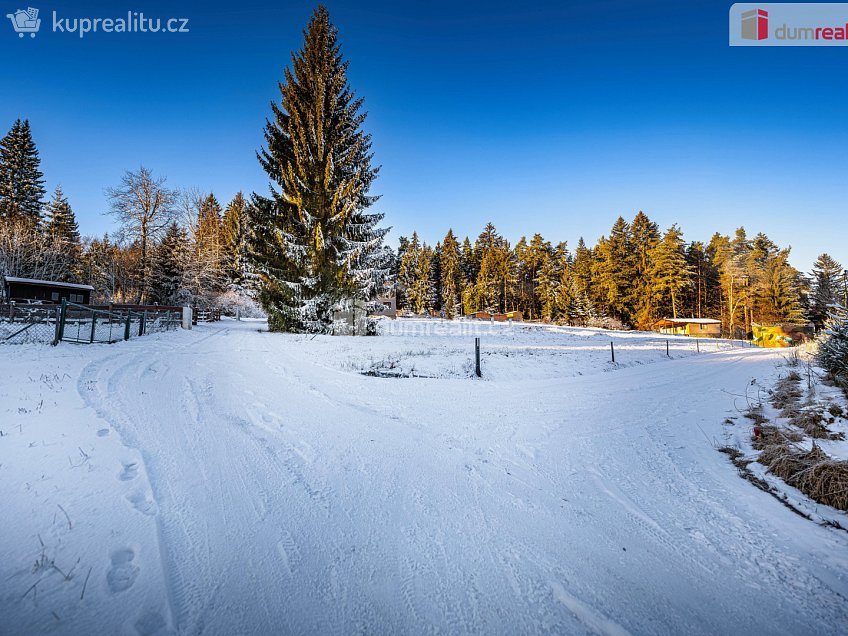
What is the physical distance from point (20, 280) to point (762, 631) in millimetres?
35257

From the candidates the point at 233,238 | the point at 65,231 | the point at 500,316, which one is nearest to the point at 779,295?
the point at 500,316

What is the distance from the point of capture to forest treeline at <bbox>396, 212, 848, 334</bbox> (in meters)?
43.3

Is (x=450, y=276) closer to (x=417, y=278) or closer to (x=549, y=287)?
(x=417, y=278)

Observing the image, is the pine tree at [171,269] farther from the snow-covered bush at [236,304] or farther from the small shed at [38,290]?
the small shed at [38,290]

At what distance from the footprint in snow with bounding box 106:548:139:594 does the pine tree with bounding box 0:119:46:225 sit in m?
Answer: 50.4

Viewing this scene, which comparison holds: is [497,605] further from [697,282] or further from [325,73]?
[697,282]

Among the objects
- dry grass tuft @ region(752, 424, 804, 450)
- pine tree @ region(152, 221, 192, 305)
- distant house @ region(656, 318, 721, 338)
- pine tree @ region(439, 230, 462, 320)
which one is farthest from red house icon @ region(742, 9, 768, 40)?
pine tree @ region(439, 230, 462, 320)

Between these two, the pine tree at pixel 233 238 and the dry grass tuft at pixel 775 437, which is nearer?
the dry grass tuft at pixel 775 437

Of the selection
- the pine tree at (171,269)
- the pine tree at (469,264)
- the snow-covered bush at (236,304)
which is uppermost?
the pine tree at (469,264)

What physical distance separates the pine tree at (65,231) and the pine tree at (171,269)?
24.6 feet

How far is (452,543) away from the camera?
2213 mm

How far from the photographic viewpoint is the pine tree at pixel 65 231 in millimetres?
32219

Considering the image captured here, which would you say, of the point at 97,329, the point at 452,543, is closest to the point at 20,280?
the point at 97,329

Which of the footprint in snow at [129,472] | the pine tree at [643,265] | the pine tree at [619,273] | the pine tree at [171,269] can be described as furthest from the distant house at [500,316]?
the footprint in snow at [129,472]
